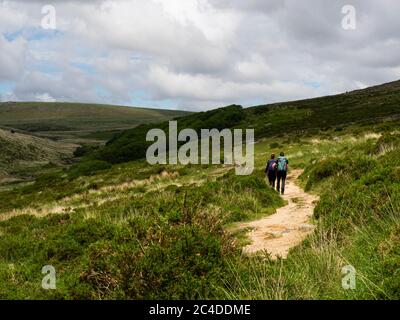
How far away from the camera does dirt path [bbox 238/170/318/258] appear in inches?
377

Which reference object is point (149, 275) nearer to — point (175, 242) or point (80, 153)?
point (175, 242)

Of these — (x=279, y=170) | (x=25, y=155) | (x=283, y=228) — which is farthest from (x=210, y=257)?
(x=25, y=155)

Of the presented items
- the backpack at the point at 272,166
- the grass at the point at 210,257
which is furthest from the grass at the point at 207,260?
the backpack at the point at 272,166

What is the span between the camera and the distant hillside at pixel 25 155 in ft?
290

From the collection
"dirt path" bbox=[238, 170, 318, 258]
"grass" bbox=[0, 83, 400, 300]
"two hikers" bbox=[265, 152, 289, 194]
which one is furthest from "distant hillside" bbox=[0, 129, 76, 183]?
"grass" bbox=[0, 83, 400, 300]

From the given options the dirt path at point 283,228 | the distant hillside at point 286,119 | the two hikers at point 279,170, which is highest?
the distant hillside at point 286,119

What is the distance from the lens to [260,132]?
5919 cm

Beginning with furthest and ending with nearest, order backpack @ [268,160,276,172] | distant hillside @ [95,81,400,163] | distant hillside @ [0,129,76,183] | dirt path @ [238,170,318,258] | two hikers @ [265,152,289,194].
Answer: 1. distant hillside @ [0,129,76,183]
2. distant hillside @ [95,81,400,163]
3. backpack @ [268,160,276,172]
4. two hikers @ [265,152,289,194]
5. dirt path @ [238,170,318,258]

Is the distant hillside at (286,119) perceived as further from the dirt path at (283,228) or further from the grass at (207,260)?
the grass at (207,260)

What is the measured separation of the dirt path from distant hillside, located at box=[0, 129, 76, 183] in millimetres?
72990

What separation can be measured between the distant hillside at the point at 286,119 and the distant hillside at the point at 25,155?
63.8ft

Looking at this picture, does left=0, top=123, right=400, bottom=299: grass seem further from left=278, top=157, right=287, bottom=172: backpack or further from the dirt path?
left=278, top=157, right=287, bottom=172: backpack

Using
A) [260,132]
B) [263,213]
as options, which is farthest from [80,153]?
[263,213]

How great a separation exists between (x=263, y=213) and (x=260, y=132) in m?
45.4
